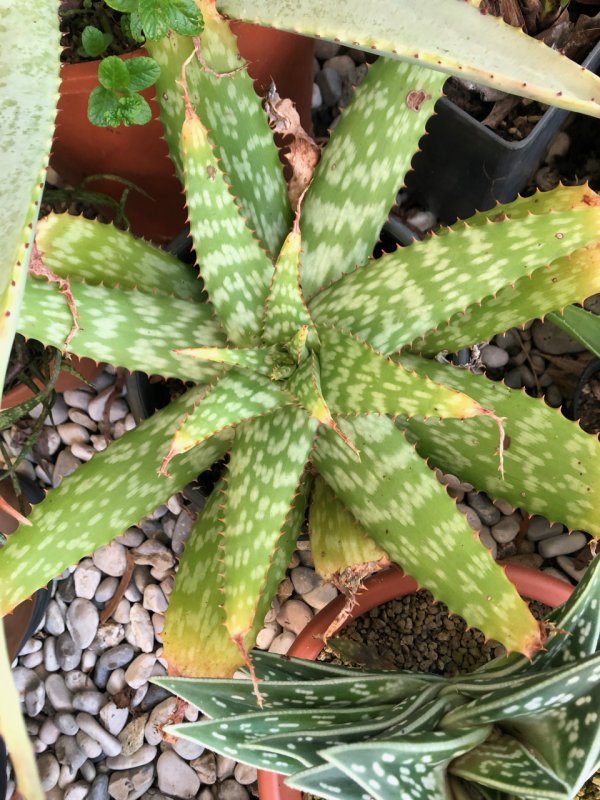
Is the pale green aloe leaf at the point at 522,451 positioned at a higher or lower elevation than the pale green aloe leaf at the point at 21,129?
lower

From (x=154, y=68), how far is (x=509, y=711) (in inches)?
24.4

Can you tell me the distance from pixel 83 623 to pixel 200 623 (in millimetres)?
452

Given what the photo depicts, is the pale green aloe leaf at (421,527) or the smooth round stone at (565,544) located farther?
the smooth round stone at (565,544)

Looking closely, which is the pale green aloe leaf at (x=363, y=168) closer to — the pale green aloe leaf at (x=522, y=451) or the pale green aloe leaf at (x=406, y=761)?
the pale green aloe leaf at (x=522, y=451)

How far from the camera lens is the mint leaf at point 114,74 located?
2.29 feet

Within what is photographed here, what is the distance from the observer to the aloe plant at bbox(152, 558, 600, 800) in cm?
54

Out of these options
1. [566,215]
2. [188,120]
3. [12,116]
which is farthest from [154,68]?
[566,215]

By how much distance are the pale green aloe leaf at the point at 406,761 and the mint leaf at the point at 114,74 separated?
0.59 metres

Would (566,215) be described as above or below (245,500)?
above

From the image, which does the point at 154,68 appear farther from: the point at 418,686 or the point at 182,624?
the point at 418,686

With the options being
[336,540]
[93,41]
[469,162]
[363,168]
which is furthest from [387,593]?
[93,41]

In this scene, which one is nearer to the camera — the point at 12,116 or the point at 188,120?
the point at 12,116

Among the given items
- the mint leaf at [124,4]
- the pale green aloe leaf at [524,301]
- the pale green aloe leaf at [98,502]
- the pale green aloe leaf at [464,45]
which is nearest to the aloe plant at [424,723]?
the pale green aloe leaf at [98,502]

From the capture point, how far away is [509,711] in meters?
0.59
